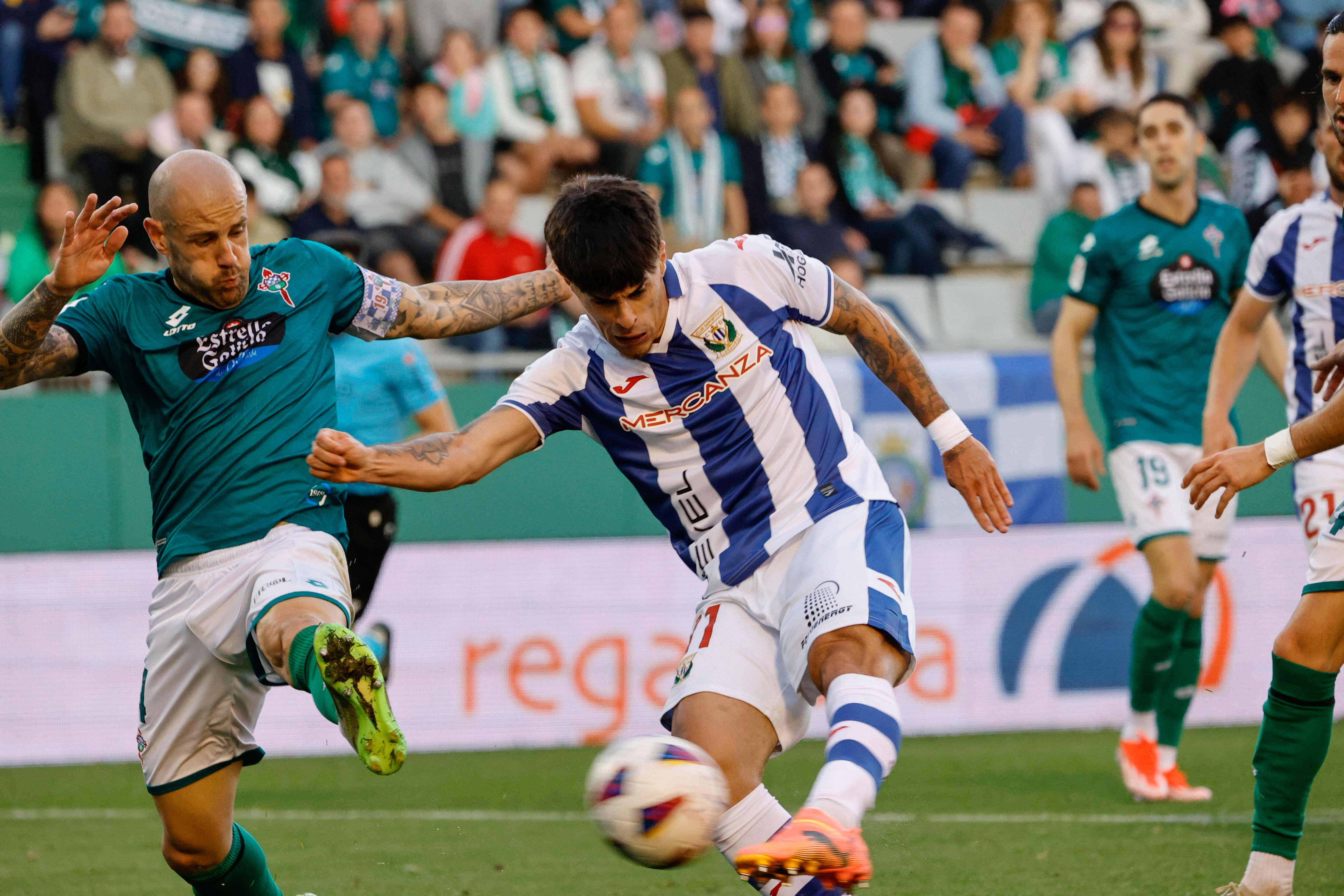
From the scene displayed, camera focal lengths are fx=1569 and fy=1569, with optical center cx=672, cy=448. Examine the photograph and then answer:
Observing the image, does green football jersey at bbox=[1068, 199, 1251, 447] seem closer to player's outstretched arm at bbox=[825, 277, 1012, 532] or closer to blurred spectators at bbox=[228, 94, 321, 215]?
player's outstretched arm at bbox=[825, 277, 1012, 532]

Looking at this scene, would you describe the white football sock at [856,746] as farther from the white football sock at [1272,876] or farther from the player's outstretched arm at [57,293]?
the player's outstretched arm at [57,293]

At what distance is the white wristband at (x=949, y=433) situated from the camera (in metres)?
4.61

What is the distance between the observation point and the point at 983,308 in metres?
13.0

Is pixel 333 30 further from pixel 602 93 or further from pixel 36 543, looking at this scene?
pixel 36 543

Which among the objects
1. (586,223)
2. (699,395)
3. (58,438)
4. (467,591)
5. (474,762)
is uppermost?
(586,223)

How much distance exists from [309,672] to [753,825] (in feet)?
4.22

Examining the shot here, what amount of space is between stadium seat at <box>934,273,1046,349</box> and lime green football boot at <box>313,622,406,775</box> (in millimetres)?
9187

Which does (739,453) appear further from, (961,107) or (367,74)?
(961,107)

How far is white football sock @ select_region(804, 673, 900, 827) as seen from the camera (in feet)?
12.1

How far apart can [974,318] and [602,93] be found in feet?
12.1

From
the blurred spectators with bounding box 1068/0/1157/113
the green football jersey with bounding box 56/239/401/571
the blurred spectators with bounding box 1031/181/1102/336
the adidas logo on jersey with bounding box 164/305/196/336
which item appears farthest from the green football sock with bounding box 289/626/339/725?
the blurred spectators with bounding box 1068/0/1157/113

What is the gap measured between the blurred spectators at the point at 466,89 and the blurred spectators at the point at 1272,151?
6475 mm

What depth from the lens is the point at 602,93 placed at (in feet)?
43.9

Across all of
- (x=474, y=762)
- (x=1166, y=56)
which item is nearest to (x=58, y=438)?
(x=474, y=762)
